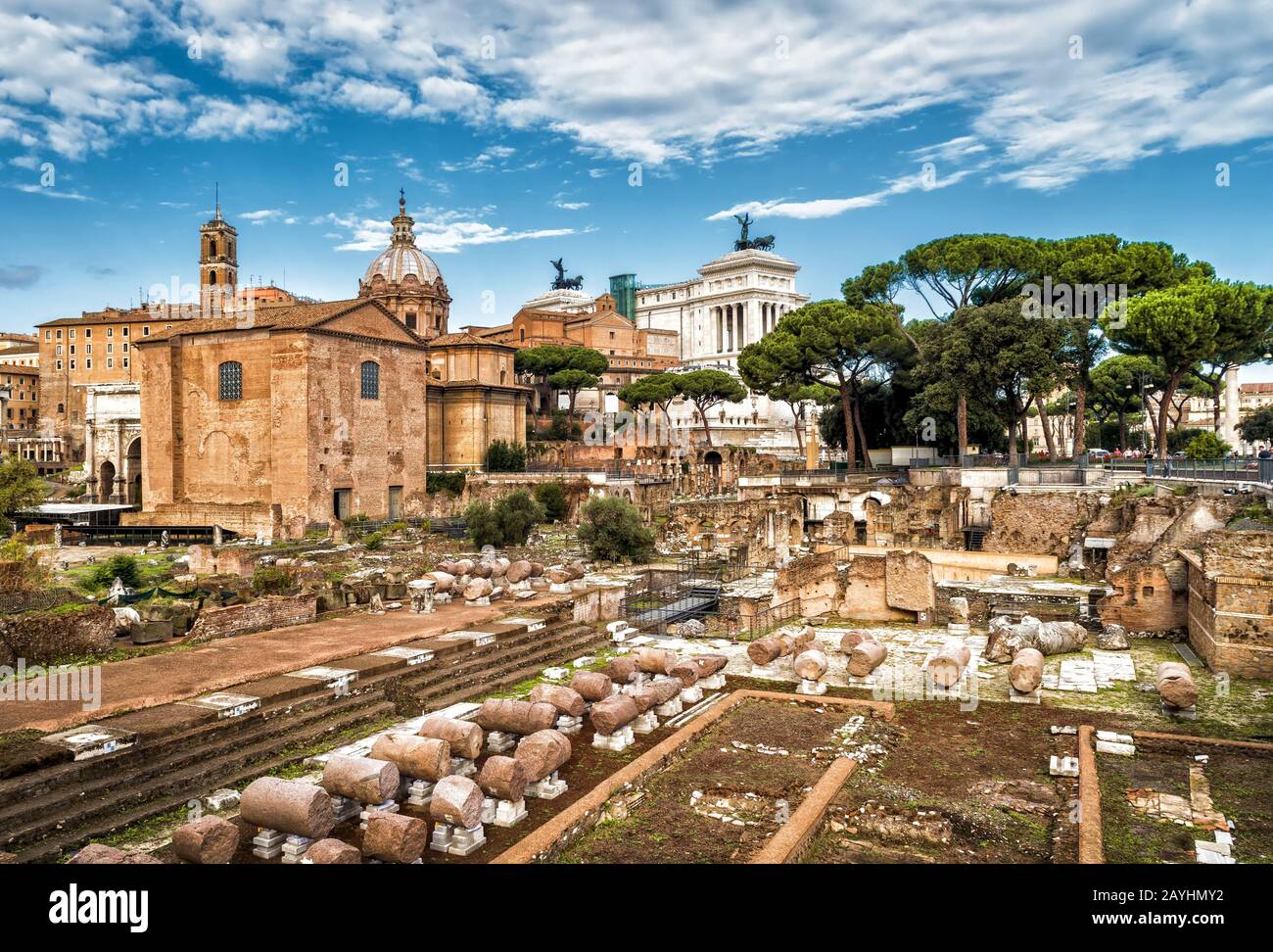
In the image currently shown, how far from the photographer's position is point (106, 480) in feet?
156

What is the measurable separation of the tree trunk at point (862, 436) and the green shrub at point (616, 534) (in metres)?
18.9

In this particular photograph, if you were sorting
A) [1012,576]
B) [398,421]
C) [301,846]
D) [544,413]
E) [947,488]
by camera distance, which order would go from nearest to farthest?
[301,846] → [1012,576] → [947,488] → [398,421] → [544,413]

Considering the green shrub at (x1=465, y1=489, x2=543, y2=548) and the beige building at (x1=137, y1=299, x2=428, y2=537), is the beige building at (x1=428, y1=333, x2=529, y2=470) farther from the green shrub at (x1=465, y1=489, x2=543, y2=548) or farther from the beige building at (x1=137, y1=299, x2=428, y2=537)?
the green shrub at (x1=465, y1=489, x2=543, y2=548)

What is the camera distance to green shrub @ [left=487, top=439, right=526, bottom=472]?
41781mm

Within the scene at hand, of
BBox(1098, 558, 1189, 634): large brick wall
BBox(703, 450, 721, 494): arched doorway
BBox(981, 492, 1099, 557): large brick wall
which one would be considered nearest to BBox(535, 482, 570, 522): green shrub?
BBox(703, 450, 721, 494): arched doorway

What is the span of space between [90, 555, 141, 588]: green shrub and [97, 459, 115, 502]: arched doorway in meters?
33.4

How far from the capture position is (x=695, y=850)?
21.6 feet

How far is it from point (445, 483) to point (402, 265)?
19198 mm

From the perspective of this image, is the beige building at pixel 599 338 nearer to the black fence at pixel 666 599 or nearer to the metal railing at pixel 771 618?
the black fence at pixel 666 599

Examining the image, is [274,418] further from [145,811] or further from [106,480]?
[145,811]
